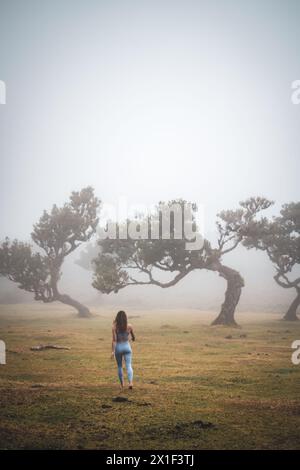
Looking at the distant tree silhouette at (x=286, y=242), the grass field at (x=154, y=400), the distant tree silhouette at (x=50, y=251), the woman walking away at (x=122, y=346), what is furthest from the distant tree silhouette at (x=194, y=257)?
the woman walking away at (x=122, y=346)

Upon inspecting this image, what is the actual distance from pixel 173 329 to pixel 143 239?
10675mm

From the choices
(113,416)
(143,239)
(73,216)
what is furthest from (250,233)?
(113,416)

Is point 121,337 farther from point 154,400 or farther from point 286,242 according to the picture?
point 286,242

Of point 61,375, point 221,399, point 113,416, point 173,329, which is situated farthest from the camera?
point 173,329

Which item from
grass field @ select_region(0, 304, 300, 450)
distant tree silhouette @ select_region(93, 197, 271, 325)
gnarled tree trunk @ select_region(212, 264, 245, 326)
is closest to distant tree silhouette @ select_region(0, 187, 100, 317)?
distant tree silhouette @ select_region(93, 197, 271, 325)

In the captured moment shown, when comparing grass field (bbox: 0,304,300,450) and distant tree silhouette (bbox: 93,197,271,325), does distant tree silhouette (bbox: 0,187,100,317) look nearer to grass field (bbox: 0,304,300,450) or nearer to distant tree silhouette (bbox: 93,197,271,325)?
distant tree silhouette (bbox: 93,197,271,325)

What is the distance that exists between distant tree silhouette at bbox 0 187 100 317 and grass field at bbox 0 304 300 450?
28.8 metres

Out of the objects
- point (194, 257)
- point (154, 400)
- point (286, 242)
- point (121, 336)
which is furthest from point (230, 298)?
point (154, 400)

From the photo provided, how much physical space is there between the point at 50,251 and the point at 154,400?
4286 centimetres

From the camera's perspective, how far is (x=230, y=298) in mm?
37531

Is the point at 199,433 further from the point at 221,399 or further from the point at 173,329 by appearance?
the point at 173,329

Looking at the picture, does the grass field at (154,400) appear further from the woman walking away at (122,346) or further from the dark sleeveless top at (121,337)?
the dark sleeveless top at (121,337)

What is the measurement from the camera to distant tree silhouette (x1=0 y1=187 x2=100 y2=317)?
48719 mm

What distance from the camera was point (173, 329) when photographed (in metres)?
33.6
